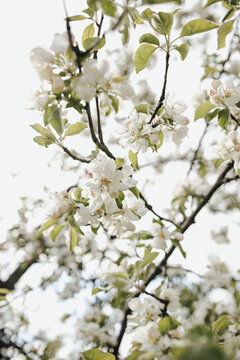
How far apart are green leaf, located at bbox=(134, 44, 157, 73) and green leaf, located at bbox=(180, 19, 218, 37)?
12cm

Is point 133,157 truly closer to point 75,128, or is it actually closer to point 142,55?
point 75,128

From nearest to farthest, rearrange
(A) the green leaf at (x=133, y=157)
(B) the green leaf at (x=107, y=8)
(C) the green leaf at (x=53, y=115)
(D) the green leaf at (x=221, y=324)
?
(B) the green leaf at (x=107, y=8) < (C) the green leaf at (x=53, y=115) < (A) the green leaf at (x=133, y=157) < (D) the green leaf at (x=221, y=324)

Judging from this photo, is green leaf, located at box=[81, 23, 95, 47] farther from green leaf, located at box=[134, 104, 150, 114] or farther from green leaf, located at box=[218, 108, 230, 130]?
green leaf, located at box=[218, 108, 230, 130]

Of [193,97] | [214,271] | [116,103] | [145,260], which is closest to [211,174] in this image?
[214,271]

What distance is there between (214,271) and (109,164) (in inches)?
103

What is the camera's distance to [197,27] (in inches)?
40.5

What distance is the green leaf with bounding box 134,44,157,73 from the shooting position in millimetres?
1111

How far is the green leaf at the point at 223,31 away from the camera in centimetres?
102

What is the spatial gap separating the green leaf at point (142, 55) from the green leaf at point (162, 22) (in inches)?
2.7

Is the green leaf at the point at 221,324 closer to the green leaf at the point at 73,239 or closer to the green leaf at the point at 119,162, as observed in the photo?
the green leaf at the point at 73,239

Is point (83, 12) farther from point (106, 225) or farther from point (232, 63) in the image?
point (232, 63)

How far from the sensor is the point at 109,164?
1.11 metres

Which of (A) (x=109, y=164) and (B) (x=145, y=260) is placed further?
(B) (x=145, y=260)

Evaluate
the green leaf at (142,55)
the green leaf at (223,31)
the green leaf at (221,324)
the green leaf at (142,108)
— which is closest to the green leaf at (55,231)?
the green leaf at (142,108)
